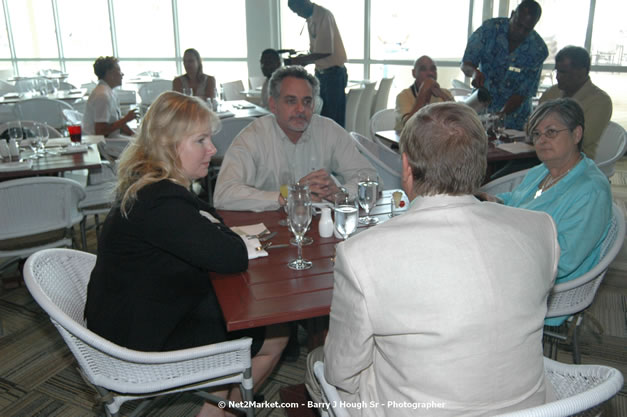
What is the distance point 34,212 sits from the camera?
2.71 m

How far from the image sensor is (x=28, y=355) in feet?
8.87

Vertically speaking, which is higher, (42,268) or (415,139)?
(415,139)

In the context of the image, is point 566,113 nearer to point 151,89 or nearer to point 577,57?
point 577,57

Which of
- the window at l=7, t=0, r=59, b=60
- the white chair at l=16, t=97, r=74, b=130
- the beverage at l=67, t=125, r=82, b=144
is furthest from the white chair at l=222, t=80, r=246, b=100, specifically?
the window at l=7, t=0, r=59, b=60

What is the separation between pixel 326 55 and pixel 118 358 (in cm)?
510

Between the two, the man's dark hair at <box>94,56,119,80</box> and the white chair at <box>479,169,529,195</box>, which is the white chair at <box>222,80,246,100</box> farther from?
the white chair at <box>479,169,529,195</box>

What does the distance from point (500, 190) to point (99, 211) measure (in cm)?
273

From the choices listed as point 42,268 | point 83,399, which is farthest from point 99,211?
point 42,268

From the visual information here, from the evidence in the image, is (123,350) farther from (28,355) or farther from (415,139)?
(28,355)

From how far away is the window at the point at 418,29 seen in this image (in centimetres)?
773

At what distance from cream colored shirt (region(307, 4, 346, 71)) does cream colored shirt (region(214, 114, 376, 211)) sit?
3.35 m

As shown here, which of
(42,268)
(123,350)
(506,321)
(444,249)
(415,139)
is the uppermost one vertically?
(415,139)

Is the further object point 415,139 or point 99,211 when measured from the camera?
point 99,211

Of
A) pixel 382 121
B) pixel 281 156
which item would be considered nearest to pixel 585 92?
pixel 382 121
